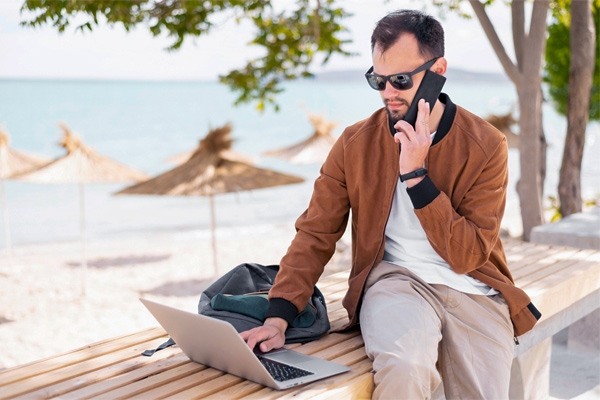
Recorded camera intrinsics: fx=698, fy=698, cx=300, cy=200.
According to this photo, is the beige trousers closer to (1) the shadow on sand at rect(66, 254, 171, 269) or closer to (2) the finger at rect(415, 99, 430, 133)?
(2) the finger at rect(415, 99, 430, 133)


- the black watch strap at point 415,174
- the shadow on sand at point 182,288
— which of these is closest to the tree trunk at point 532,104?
the black watch strap at point 415,174

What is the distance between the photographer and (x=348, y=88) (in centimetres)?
7325

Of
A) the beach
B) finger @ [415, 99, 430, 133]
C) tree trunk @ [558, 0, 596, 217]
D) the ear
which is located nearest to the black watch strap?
finger @ [415, 99, 430, 133]

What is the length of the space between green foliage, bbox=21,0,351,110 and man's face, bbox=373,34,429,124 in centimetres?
312

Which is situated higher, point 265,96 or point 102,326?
point 265,96

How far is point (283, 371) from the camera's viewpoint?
7.20 ft

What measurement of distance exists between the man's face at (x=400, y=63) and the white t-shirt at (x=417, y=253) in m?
0.34

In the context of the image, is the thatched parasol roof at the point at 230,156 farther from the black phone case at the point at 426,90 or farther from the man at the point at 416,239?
the black phone case at the point at 426,90

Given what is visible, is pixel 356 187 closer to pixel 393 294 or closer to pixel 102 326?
pixel 393 294

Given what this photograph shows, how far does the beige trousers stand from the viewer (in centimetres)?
224

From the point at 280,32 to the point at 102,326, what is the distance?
12.0 ft

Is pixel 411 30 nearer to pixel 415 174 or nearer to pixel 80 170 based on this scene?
pixel 415 174

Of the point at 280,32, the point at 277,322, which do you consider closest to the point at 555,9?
the point at 280,32

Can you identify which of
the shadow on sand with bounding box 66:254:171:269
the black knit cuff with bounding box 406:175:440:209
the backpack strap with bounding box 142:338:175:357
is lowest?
the shadow on sand with bounding box 66:254:171:269
